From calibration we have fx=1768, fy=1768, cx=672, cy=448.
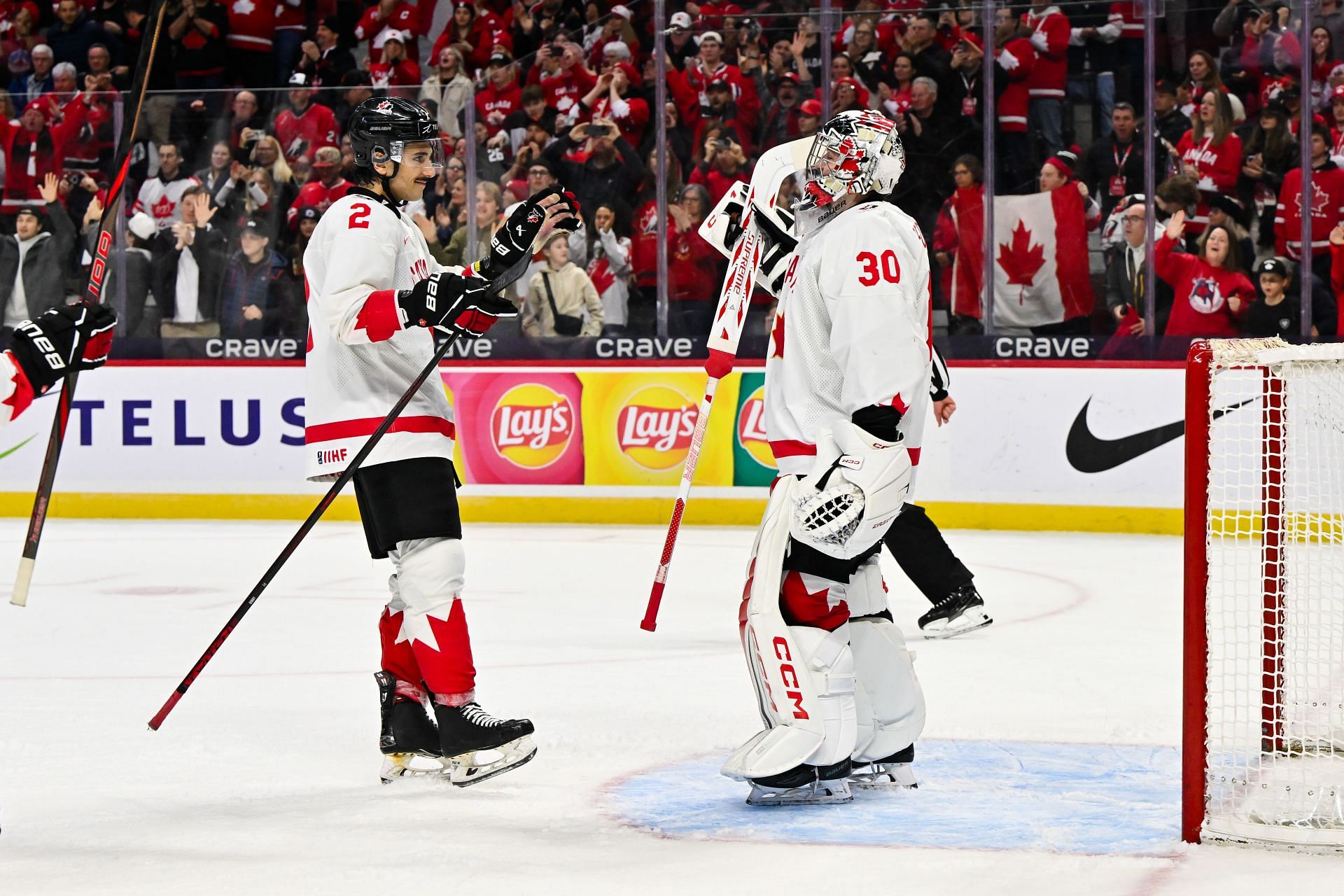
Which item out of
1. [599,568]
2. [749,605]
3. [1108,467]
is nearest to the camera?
[749,605]

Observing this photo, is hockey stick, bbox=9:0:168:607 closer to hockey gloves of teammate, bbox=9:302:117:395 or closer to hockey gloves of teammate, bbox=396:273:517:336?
hockey gloves of teammate, bbox=9:302:117:395

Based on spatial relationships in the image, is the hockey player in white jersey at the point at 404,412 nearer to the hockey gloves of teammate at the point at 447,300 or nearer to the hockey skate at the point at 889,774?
the hockey gloves of teammate at the point at 447,300

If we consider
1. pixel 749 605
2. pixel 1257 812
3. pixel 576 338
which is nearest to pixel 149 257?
pixel 576 338

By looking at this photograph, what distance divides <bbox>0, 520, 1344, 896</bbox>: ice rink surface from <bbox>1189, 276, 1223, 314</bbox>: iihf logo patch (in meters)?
1.77

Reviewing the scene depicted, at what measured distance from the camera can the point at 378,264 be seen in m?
3.52

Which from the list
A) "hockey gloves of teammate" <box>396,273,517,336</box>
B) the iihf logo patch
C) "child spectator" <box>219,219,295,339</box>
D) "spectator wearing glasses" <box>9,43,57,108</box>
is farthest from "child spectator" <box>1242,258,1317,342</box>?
"spectator wearing glasses" <box>9,43,57,108</box>

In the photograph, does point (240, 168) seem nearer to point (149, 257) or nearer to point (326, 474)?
point (149, 257)

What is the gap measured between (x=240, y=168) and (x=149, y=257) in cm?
66

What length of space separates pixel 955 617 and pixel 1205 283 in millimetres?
3359

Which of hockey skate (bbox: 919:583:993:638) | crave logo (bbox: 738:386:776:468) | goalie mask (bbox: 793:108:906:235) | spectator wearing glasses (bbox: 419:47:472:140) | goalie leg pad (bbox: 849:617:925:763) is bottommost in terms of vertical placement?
hockey skate (bbox: 919:583:993:638)

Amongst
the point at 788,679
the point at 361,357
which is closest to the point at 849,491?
the point at 788,679

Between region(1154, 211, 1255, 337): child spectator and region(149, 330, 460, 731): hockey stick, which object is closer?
region(149, 330, 460, 731): hockey stick

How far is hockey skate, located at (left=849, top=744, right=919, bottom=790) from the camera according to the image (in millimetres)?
3408

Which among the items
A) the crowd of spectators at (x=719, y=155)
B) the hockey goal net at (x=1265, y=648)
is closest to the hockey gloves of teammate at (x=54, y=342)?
the hockey goal net at (x=1265, y=648)
